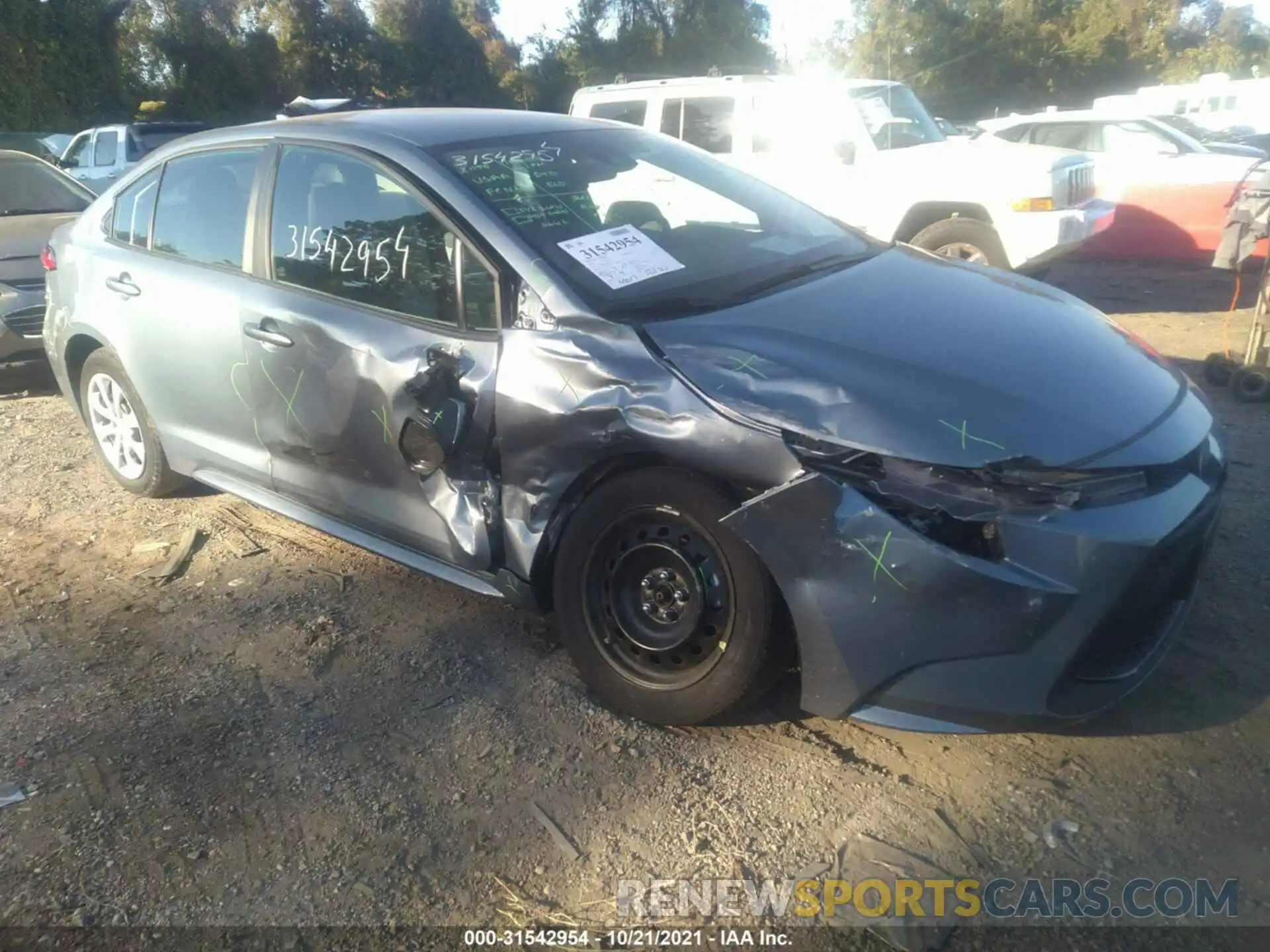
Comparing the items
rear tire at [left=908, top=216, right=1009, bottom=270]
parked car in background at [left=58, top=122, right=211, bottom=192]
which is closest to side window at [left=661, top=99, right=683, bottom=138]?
rear tire at [left=908, top=216, right=1009, bottom=270]

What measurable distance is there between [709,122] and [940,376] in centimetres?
664

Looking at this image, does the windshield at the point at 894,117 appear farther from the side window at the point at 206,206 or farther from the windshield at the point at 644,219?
the side window at the point at 206,206

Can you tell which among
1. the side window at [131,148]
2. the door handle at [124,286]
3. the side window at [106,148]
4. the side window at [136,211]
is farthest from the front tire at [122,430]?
the side window at [106,148]

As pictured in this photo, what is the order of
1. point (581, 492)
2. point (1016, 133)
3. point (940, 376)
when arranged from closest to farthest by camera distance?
point (940, 376), point (581, 492), point (1016, 133)

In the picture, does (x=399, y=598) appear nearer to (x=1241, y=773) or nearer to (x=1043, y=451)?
(x=1043, y=451)

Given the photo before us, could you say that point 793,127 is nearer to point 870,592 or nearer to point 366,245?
point 366,245

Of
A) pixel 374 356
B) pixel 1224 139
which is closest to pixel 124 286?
pixel 374 356

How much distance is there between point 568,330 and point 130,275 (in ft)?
8.04

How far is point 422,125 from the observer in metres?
3.84

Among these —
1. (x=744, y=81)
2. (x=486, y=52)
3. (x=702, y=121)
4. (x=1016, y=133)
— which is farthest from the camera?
(x=486, y=52)

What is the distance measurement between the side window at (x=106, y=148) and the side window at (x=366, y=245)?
13.7m

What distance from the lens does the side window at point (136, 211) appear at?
4.60m

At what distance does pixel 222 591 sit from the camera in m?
4.21

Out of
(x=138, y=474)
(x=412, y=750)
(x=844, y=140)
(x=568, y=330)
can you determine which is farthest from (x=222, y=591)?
(x=844, y=140)
